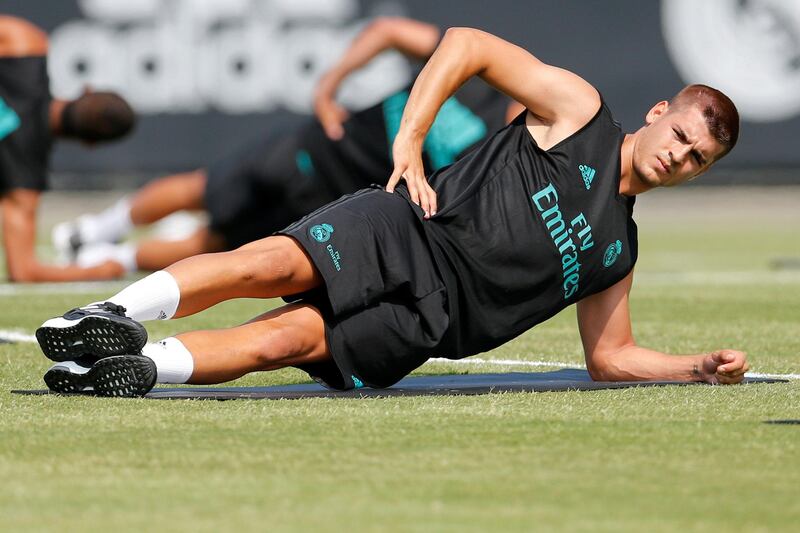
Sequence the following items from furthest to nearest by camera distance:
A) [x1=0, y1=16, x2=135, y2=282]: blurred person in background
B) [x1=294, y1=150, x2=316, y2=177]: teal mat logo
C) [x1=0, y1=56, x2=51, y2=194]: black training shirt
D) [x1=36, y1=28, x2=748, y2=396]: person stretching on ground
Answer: [x1=0, y1=56, x2=51, y2=194]: black training shirt → [x1=0, y1=16, x2=135, y2=282]: blurred person in background → [x1=294, y1=150, x2=316, y2=177]: teal mat logo → [x1=36, y1=28, x2=748, y2=396]: person stretching on ground

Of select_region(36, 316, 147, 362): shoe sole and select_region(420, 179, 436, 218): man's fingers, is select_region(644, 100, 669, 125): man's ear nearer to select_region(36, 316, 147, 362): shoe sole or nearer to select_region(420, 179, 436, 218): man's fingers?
select_region(420, 179, 436, 218): man's fingers

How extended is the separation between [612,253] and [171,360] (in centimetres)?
151

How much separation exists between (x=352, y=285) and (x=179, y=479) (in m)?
1.54

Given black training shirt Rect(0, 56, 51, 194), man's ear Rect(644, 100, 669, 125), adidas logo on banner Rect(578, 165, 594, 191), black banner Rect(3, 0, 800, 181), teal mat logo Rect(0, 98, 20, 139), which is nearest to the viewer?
Answer: adidas logo on banner Rect(578, 165, 594, 191)

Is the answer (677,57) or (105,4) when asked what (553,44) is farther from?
(105,4)

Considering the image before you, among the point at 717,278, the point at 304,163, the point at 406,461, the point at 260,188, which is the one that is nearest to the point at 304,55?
the point at 260,188

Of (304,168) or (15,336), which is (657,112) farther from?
(304,168)

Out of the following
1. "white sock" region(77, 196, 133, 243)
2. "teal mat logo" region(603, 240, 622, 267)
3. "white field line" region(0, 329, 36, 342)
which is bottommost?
"white field line" region(0, 329, 36, 342)

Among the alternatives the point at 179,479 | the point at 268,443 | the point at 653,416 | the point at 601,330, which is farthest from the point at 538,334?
the point at 179,479

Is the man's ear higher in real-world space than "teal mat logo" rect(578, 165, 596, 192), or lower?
higher

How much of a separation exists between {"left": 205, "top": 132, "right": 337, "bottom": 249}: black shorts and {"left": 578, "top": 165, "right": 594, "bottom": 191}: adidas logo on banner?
4.82 meters

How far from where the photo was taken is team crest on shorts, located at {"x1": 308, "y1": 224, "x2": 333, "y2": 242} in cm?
486

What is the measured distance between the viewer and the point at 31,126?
10961mm

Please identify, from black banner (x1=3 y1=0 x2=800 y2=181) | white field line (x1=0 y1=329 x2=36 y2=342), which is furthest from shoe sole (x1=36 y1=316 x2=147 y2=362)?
black banner (x1=3 y1=0 x2=800 y2=181)
